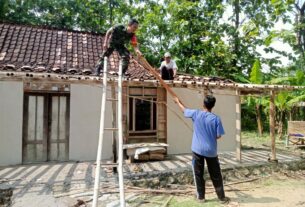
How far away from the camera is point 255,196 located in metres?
6.05

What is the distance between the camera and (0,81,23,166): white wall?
8398 millimetres

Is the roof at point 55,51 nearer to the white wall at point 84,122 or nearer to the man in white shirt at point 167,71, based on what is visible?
the man in white shirt at point 167,71

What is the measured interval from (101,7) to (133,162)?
13561 mm

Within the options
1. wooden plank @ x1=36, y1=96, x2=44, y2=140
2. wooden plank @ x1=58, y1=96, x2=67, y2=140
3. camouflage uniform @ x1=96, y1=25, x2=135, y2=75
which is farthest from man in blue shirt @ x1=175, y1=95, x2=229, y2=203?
wooden plank @ x1=36, y1=96, x2=44, y2=140

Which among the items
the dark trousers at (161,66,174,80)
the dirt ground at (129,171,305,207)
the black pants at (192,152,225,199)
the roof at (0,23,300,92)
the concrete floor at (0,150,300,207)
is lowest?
the dirt ground at (129,171,305,207)

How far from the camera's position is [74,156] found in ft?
29.7

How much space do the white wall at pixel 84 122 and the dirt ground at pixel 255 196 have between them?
12.6 ft

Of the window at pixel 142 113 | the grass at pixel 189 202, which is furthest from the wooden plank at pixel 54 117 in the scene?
the grass at pixel 189 202

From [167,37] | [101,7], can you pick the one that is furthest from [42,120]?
[101,7]

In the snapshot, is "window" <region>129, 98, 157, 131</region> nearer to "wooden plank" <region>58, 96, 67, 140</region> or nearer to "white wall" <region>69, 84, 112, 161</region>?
"white wall" <region>69, 84, 112, 161</region>

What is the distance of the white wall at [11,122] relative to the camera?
840 cm

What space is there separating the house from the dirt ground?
1674 mm

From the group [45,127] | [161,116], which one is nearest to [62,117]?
[45,127]

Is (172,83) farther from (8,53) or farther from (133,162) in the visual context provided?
(8,53)
